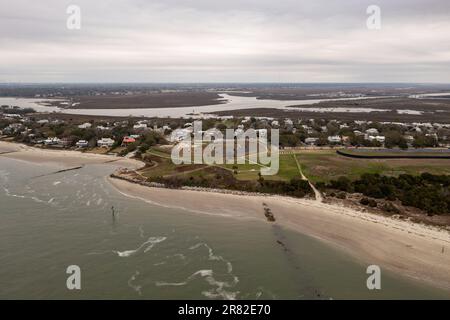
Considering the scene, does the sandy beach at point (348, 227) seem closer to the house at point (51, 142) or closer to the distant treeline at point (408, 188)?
the distant treeline at point (408, 188)

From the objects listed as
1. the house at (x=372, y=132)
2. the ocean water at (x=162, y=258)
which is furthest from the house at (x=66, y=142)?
the house at (x=372, y=132)

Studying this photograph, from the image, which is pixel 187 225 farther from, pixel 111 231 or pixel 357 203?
pixel 357 203

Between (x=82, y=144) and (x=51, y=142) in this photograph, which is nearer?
(x=82, y=144)

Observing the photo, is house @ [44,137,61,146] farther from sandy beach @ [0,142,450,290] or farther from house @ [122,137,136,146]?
sandy beach @ [0,142,450,290]

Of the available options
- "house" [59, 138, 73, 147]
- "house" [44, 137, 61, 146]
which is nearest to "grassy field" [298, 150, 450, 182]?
"house" [59, 138, 73, 147]

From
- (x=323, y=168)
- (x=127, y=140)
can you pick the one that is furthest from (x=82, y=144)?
(x=323, y=168)

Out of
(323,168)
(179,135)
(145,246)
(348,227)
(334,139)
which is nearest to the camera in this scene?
(145,246)

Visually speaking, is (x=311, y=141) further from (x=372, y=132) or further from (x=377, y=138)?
(x=372, y=132)

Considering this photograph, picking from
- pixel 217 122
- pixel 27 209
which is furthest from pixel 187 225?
pixel 217 122

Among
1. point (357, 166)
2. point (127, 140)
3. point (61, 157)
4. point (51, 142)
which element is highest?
point (127, 140)

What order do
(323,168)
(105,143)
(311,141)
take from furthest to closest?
(105,143) < (311,141) < (323,168)
